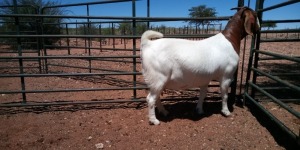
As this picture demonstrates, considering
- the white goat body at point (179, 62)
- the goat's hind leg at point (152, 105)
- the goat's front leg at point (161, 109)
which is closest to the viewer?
the white goat body at point (179, 62)

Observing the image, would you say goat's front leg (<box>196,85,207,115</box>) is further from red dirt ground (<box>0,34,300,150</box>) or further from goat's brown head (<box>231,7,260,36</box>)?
goat's brown head (<box>231,7,260,36</box>)

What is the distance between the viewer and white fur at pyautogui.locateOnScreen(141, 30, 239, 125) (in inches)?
133

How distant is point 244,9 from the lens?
386 centimetres

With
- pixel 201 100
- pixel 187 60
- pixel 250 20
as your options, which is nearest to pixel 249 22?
pixel 250 20

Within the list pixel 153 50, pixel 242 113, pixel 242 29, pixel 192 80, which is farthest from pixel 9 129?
pixel 242 29

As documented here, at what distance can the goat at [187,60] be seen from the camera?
11.1 ft

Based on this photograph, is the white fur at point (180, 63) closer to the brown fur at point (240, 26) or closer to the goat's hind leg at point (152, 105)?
the goat's hind leg at point (152, 105)

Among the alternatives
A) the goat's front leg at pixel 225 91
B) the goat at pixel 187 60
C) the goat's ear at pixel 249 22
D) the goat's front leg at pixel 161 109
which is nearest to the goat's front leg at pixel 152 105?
the goat at pixel 187 60

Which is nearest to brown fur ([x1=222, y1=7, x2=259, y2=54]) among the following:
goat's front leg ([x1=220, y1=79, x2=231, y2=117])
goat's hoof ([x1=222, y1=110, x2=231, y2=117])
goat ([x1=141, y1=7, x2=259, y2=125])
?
goat ([x1=141, y1=7, x2=259, y2=125])

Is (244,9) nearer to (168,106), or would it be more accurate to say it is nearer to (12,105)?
(168,106)

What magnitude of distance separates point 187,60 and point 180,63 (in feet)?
0.37

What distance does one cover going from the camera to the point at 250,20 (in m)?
3.78

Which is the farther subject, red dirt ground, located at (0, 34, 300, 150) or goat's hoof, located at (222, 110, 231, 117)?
goat's hoof, located at (222, 110, 231, 117)

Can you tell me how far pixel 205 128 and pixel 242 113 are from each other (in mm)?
937
